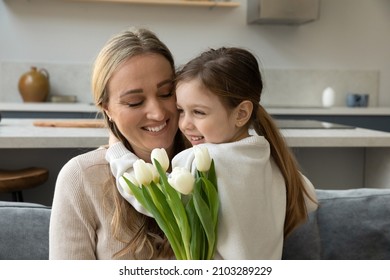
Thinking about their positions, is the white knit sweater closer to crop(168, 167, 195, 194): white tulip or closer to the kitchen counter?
crop(168, 167, 195, 194): white tulip

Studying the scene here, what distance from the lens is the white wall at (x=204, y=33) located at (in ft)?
14.0

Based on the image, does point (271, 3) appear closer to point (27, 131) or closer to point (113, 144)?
point (27, 131)

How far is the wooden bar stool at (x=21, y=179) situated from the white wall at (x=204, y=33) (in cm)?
253

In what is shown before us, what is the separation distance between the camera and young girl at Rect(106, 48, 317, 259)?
0.69m

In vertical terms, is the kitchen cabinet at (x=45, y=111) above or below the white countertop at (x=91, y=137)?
below

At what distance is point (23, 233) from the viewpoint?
114 cm

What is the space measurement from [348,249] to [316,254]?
0.08 m

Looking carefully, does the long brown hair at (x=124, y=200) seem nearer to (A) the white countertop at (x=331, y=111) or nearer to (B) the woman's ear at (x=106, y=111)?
(B) the woman's ear at (x=106, y=111)

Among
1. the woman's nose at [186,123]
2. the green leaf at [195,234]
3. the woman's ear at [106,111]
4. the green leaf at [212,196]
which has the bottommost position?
the green leaf at [195,234]

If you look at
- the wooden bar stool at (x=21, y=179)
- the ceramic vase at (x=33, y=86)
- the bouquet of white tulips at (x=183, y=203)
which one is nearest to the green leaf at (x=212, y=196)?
the bouquet of white tulips at (x=183, y=203)

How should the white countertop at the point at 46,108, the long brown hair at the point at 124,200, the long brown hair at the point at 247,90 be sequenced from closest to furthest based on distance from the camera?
the long brown hair at the point at 247,90, the long brown hair at the point at 124,200, the white countertop at the point at 46,108

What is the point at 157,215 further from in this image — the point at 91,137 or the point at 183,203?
the point at 91,137

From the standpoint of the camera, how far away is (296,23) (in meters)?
4.53

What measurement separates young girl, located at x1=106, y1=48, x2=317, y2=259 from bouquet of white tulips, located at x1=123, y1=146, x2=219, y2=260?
35 millimetres
